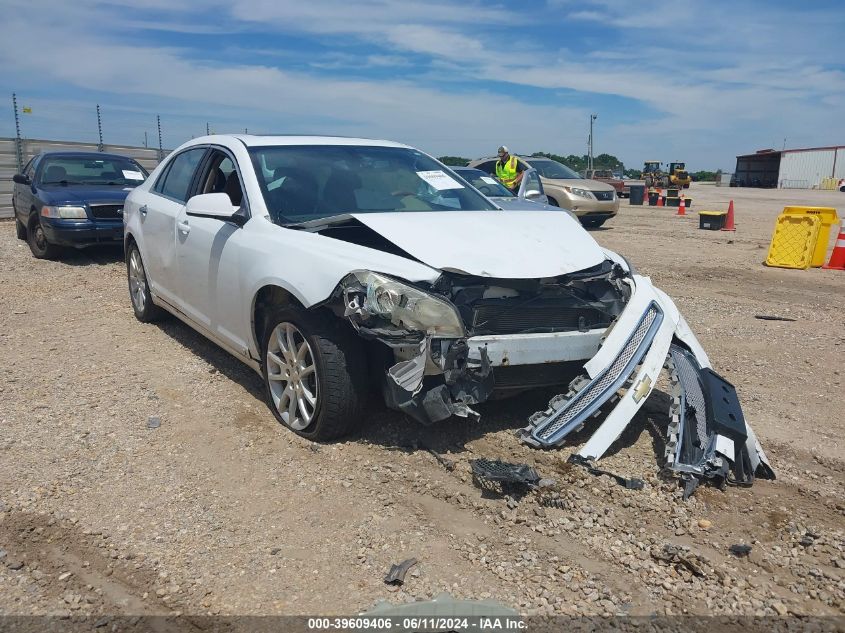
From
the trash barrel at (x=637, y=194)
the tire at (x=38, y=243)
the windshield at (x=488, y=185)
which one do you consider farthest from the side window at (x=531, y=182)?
the trash barrel at (x=637, y=194)

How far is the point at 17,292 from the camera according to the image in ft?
26.7

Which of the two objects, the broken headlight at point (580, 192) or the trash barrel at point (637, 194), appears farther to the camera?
the trash barrel at point (637, 194)

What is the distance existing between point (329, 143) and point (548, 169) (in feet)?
44.5

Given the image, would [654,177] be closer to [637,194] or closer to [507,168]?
[637,194]

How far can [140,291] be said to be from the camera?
6348 millimetres

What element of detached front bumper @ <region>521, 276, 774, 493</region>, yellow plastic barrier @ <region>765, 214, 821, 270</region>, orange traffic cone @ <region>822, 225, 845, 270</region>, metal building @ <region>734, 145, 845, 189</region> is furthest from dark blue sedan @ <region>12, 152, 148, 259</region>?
metal building @ <region>734, 145, 845, 189</region>

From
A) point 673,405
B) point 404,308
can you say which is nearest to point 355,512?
point 404,308

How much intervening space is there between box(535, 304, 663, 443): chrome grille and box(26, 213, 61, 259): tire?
30.5 ft

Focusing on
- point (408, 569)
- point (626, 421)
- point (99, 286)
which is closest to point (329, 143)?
point (626, 421)

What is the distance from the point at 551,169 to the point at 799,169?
5871 cm

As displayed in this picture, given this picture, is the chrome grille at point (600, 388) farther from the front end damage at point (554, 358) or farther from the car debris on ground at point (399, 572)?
the car debris on ground at point (399, 572)

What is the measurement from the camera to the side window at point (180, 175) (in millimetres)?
5254

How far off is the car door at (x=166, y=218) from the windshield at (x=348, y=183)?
3.33 feet

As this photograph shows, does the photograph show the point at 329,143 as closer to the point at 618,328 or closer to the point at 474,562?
the point at 618,328
